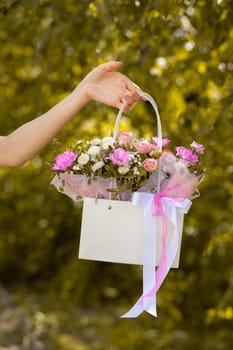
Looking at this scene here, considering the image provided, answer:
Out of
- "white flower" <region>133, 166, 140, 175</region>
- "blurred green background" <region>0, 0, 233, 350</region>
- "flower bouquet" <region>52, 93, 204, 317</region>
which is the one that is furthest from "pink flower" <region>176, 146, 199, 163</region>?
"blurred green background" <region>0, 0, 233, 350</region>

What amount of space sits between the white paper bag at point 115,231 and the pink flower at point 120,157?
9 cm

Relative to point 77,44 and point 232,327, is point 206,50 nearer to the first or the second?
point 77,44

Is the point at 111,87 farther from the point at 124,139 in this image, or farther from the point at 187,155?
the point at 187,155

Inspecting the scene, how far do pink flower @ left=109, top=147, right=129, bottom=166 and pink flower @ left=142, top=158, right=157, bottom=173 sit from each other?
39 millimetres

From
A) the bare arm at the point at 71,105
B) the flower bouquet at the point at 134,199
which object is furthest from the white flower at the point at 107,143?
the bare arm at the point at 71,105

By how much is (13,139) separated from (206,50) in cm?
154

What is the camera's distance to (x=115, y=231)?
180 centimetres

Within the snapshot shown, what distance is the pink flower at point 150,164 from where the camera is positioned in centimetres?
175

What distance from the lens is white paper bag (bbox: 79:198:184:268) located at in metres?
1.79

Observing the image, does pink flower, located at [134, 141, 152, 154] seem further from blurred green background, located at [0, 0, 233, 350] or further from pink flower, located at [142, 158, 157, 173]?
blurred green background, located at [0, 0, 233, 350]

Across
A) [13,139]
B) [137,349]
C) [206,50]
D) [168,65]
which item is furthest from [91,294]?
[13,139]

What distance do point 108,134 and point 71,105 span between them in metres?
2.56

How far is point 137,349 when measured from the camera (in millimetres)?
4957

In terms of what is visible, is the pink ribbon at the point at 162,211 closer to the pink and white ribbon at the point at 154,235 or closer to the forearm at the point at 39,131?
the pink and white ribbon at the point at 154,235
